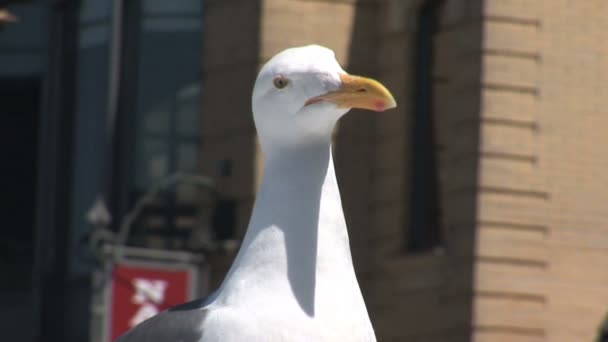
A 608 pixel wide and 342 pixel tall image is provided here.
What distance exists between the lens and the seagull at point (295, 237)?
508 cm

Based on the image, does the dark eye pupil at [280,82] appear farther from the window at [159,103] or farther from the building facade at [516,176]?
the window at [159,103]

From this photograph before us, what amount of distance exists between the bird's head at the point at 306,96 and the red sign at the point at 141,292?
1249cm

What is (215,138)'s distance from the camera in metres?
19.1

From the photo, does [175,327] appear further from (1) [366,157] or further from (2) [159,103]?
(2) [159,103]

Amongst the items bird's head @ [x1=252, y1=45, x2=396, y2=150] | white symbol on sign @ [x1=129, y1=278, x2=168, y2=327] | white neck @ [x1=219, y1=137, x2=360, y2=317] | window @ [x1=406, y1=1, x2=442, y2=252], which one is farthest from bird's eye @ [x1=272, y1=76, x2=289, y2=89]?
window @ [x1=406, y1=1, x2=442, y2=252]

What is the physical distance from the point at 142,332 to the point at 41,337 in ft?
51.4

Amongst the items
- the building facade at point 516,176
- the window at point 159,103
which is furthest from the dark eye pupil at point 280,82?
the window at point 159,103

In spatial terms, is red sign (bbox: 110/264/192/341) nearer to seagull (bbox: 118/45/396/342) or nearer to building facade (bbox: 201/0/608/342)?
building facade (bbox: 201/0/608/342)

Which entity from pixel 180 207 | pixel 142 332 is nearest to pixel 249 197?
pixel 180 207

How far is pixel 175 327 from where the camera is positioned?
17.3 feet

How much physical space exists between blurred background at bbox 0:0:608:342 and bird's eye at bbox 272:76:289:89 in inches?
481

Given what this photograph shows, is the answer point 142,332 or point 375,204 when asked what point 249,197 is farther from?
point 142,332

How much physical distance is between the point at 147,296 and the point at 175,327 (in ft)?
41.2

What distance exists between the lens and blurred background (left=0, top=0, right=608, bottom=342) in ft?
57.3
